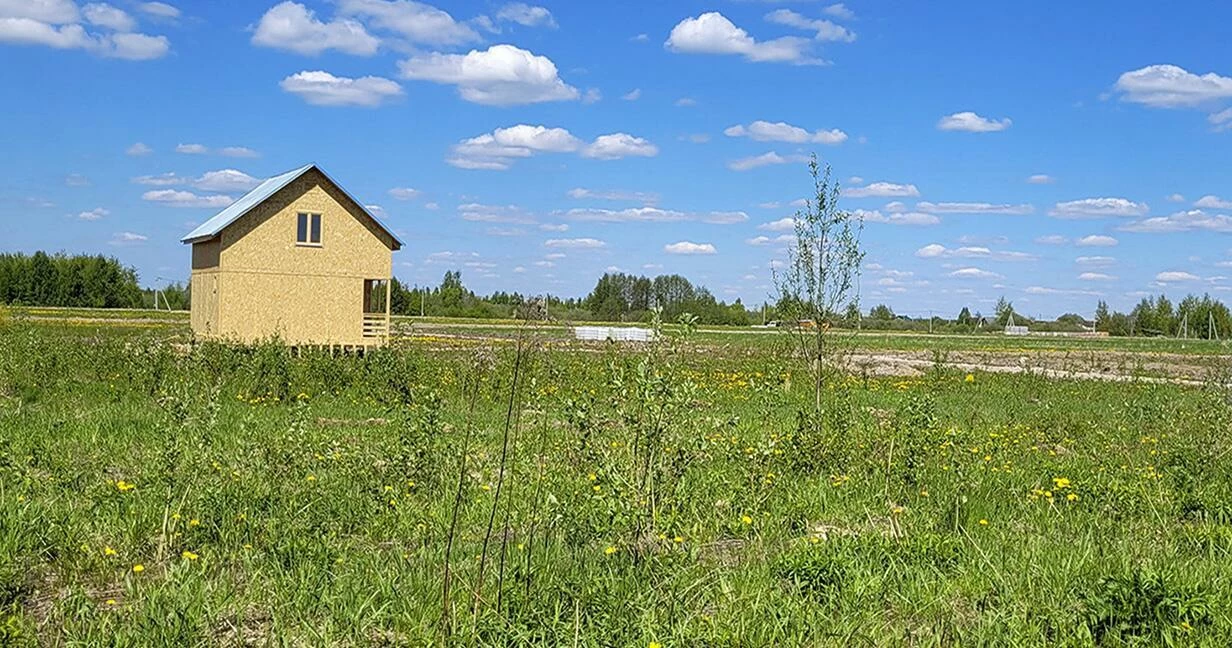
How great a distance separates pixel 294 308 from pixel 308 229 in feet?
7.22

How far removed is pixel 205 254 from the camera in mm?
28719

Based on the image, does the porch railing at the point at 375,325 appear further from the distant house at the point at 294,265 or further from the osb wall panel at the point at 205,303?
the osb wall panel at the point at 205,303

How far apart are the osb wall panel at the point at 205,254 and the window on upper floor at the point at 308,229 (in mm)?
2081

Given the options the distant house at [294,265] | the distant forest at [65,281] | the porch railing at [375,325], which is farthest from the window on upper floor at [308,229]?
the distant forest at [65,281]

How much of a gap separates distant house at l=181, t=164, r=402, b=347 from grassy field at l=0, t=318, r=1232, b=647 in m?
16.8

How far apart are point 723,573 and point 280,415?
926 centimetres

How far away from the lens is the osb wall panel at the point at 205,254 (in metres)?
27.6

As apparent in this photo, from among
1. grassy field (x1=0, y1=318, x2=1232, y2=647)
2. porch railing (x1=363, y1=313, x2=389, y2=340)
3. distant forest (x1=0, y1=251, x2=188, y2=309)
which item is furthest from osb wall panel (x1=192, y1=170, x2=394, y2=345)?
distant forest (x1=0, y1=251, x2=188, y2=309)

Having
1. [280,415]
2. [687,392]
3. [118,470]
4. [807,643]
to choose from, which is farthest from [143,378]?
[807,643]

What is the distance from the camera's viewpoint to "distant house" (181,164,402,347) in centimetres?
2706

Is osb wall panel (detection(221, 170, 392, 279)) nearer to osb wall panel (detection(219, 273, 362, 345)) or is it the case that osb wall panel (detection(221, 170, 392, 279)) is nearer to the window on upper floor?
the window on upper floor

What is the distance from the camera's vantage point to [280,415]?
13383 mm

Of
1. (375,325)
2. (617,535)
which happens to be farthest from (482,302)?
(617,535)

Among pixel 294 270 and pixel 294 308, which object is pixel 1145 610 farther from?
pixel 294 270
